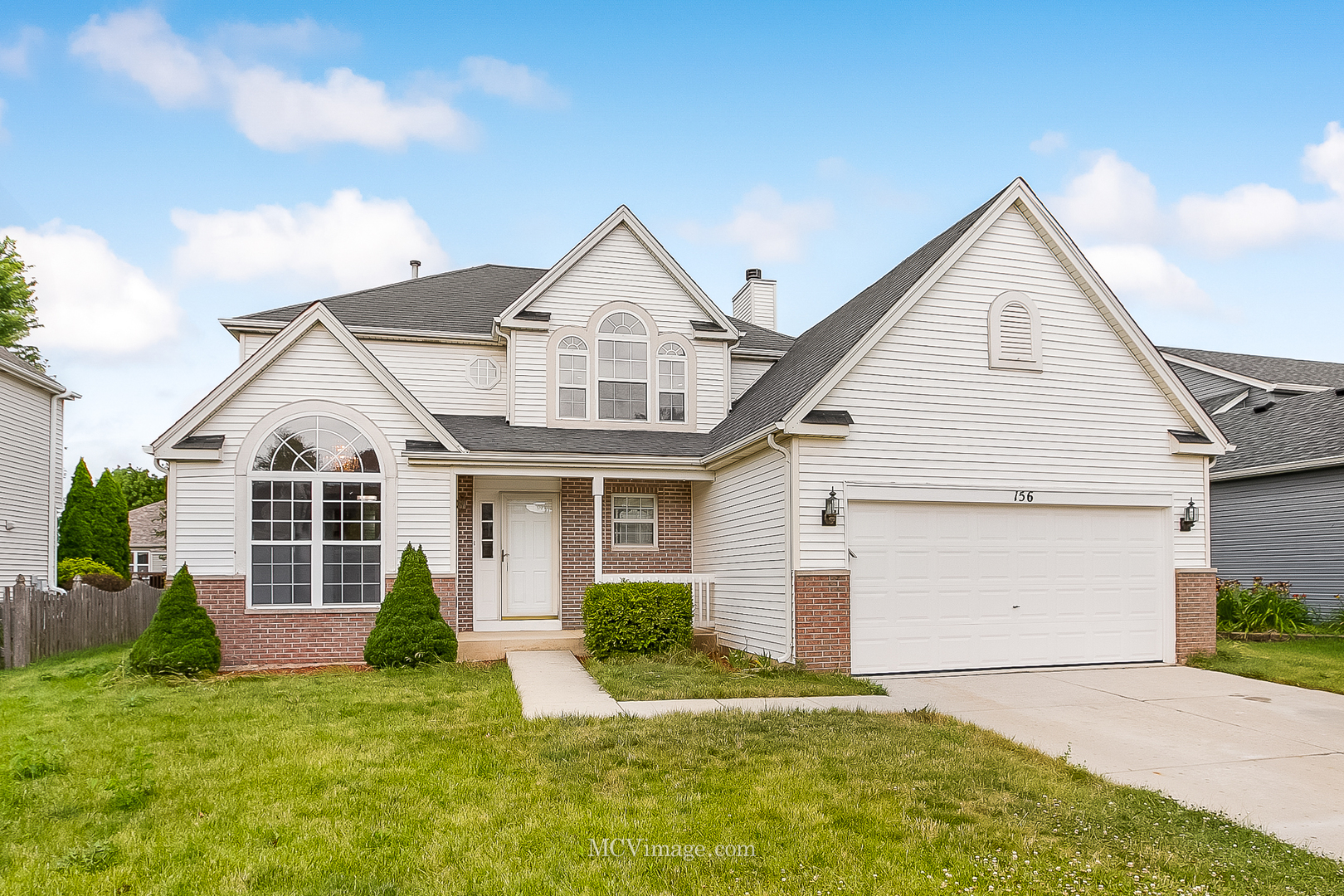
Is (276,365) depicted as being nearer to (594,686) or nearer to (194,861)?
(594,686)

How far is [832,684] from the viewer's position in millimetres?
10570

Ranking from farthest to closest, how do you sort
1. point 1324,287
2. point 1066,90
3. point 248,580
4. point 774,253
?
point 774,253, point 1324,287, point 1066,90, point 248,580

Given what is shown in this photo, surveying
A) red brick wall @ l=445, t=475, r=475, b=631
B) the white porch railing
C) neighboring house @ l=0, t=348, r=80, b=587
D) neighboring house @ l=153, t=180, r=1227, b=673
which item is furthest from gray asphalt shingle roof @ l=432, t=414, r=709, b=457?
neighboring house @ l=0, t=348, r=80, b=587

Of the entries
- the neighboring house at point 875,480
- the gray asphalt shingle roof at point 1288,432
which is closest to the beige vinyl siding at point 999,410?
the neighboring house at point 875,480

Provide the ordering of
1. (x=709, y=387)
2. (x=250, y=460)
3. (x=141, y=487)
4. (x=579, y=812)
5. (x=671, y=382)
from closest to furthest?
(x=579, y=812) → (x=250, y=460) → (x=671, y=382) → (x=709, y=387) → (x=141, y=487)

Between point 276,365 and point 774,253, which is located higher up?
point 774,253

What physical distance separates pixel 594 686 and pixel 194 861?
18.2 feet

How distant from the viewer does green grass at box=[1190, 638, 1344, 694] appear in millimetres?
11172

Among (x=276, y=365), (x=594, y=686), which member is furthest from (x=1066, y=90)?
(x=276, y=365)

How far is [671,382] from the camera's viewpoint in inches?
630

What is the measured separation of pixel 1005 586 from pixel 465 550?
8.43 meters

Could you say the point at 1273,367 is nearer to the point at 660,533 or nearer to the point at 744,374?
the point at 744,374

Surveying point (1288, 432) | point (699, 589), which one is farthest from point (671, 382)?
point (1288, 432)
